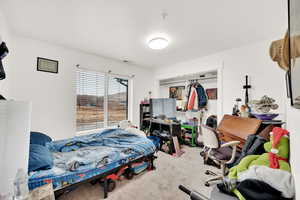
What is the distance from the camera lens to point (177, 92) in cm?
464

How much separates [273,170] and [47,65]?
3.55 meters

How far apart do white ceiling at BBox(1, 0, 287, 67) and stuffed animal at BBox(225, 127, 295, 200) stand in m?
1.55

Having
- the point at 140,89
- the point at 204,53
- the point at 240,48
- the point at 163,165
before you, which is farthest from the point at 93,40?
the point at 240,48

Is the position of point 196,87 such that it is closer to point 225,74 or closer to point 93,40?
point 225,74

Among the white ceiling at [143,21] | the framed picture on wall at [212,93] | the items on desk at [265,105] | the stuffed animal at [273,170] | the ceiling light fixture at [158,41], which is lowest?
the stuffed animal at [273,170]

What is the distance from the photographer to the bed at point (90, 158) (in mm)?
1296

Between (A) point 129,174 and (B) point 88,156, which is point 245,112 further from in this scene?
(B) point 88,156

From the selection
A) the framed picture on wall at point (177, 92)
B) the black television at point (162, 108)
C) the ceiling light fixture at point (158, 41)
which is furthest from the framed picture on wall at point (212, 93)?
the ceiling light fixture at point (158, 41)

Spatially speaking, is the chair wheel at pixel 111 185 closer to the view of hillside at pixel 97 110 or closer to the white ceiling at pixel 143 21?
the view of hillside at pixel 97 110

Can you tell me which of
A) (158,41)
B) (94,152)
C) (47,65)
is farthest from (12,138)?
(158,41)

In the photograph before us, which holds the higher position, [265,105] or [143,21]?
[143,21]

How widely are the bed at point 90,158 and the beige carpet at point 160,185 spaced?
0.23 m

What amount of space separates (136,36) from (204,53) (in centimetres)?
172

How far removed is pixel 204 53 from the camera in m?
3.05
